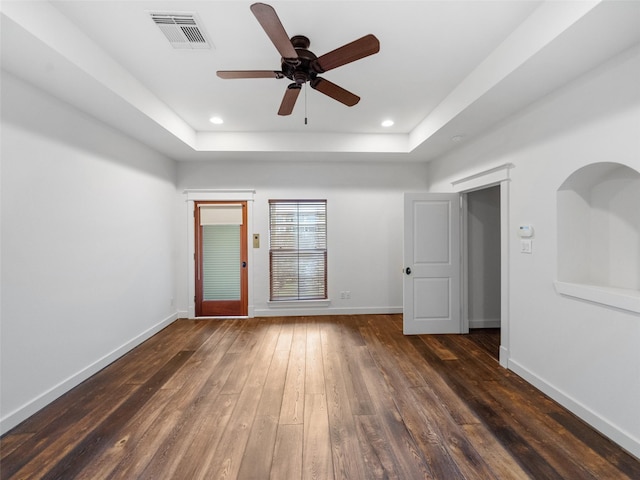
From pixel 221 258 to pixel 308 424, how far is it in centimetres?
326

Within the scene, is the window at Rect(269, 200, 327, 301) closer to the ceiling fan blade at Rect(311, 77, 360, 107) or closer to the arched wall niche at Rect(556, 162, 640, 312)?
the ceiling fan blade at Rect(311, 77, 360, 107)

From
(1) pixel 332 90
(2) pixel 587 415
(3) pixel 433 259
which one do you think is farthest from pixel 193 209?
(2) pixel 587 415

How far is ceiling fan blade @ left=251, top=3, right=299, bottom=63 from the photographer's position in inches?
54.8

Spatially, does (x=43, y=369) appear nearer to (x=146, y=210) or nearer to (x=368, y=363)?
(x=146, y=210)

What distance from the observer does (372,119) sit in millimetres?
3582

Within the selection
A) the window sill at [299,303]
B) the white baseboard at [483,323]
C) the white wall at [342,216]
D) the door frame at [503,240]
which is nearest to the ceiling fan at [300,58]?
the door frame at [503,240]

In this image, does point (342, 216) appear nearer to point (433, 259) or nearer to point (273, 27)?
point (433, 259)

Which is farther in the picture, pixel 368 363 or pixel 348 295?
pixel 348 295

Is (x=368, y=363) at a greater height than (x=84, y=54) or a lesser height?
lesser

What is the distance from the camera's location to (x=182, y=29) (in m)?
1.98

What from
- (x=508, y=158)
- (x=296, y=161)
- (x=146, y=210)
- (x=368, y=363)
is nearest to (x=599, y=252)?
(x=508, y=158)

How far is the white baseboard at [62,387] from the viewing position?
1960 millimetres

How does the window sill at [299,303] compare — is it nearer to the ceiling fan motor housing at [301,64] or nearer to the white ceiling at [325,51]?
the white ceiling at [325,51]

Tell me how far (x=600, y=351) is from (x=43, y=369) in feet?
14.1
